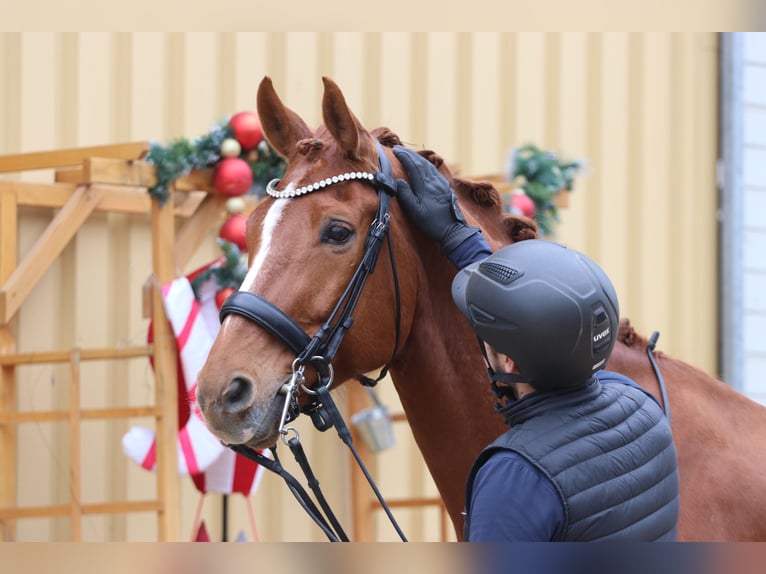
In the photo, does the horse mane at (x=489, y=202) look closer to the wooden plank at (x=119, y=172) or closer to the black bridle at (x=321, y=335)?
the black bridle at (x=321, y=335)

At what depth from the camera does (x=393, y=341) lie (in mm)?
2229

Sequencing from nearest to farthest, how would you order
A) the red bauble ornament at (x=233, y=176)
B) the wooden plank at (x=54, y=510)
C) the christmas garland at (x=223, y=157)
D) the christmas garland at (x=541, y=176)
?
the christmas garland at (x=223, y=157) → the red bauble ornament at (x=233, y=176) → the wooden plank at (x=54, y=510) → the christmas garland at (x=541, y=176)

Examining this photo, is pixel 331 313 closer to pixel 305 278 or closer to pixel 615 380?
pixel 305 278

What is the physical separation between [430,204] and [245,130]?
2259 millimetres

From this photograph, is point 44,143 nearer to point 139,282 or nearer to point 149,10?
point 139,282

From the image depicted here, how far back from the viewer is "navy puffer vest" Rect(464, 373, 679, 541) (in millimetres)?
1524

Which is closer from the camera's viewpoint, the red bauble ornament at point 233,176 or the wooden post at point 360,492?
the red bauble ornament at point 233,176

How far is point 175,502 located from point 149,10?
332cm

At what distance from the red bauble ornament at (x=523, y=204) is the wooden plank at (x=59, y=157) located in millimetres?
1839

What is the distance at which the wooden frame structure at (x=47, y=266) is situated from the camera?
4246 millimetres

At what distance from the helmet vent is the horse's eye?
51 cm

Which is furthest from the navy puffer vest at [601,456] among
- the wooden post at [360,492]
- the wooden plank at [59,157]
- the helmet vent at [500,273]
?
the wooden post at [360,492]

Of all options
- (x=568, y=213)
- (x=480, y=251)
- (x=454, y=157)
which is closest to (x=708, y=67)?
(x=568, y=213)

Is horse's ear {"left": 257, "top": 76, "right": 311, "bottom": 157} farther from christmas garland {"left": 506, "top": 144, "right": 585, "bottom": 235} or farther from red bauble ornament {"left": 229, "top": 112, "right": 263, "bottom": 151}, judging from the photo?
christmas garland {"left": 506, "top": 144, "right": 585, "bottom": 235}
